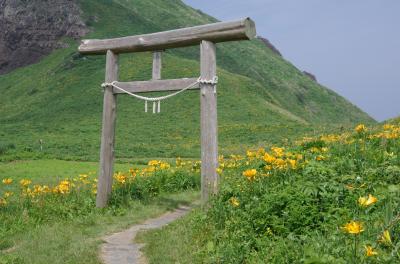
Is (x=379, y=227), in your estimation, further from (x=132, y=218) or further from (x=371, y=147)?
(x=132, y=218)

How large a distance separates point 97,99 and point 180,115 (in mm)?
10432

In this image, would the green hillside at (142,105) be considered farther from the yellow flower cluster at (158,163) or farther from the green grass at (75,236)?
the green grass at (75,236)

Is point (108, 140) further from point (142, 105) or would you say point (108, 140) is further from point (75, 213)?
point (142, 105)

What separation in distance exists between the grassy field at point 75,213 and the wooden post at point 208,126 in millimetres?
1726

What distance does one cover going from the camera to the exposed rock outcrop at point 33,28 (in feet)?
238

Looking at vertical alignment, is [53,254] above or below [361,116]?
below

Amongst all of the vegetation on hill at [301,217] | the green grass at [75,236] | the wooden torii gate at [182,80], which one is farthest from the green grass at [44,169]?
the vegetation on hill at [301,217]

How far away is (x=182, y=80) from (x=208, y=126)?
3.99 feet

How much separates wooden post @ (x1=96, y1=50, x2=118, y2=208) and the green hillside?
3.34 m

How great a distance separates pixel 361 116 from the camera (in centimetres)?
7744

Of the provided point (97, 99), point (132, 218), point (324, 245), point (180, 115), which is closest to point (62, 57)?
point (97, 99)

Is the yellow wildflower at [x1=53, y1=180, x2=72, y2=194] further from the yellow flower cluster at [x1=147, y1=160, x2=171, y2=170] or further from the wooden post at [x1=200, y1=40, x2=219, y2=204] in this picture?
the wooden post at [x1=200, y1=40, x2=219, y2=204]

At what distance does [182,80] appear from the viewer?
10.2 meters

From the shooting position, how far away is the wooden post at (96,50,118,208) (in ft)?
36.6
